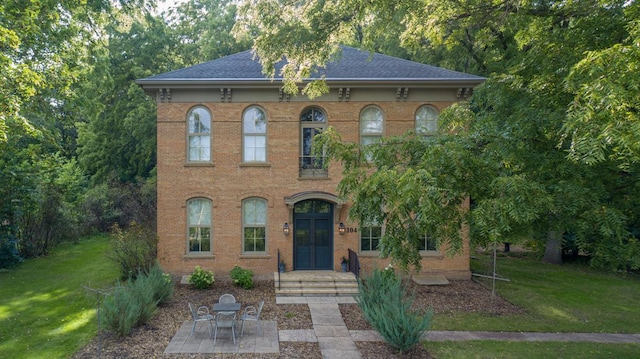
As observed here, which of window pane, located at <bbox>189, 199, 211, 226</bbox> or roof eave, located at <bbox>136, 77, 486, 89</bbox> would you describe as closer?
roof eave, located at <bbox>136, 77, 486, 89</bbox>

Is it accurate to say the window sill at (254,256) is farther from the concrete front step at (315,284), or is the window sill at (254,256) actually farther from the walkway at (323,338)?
the walkway at (323,338)

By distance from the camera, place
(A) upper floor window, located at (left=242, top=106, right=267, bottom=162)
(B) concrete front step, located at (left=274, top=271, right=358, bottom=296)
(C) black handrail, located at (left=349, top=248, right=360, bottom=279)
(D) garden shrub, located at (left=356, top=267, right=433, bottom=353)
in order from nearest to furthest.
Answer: (D) garden shrub, located at (left=356, top=267, right=433, bottom=353) → (B) concrete front step, located at (left=274, top=271, right=358, bottom=296) → (C) black handrail, located at (left=349, top=248, right=360, bottom=279) → (A) upper floor window, located at (left=242, top=106, right=267, bottom=162)

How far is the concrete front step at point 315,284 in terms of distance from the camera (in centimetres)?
1371

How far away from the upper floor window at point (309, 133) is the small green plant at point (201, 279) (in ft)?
16.7

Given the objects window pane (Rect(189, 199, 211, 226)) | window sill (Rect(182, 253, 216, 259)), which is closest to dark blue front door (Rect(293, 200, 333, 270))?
window sill (Rect(182, 253, 216, 259))

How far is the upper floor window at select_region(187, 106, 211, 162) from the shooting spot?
15258 mm

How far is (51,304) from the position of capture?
12508 mm

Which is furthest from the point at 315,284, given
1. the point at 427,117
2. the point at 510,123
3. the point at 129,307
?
the point at 510,123

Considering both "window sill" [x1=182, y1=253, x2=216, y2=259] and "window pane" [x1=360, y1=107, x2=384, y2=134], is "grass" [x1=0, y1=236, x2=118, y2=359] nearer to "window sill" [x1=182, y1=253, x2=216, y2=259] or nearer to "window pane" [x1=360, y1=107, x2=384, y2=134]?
"window sill" [x1=182, y1=253, x2=216, y2=259]

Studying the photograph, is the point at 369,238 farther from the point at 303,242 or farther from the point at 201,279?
the point at 201,279

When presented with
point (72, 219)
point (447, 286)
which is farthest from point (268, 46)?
point (72, 219)

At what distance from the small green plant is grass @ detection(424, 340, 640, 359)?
7966 millimetres

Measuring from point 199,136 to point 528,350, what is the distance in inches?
498

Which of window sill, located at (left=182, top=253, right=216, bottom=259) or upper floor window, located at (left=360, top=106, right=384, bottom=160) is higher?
upper floor window, located at (left=360, top=106, right=384, bottom=160)
